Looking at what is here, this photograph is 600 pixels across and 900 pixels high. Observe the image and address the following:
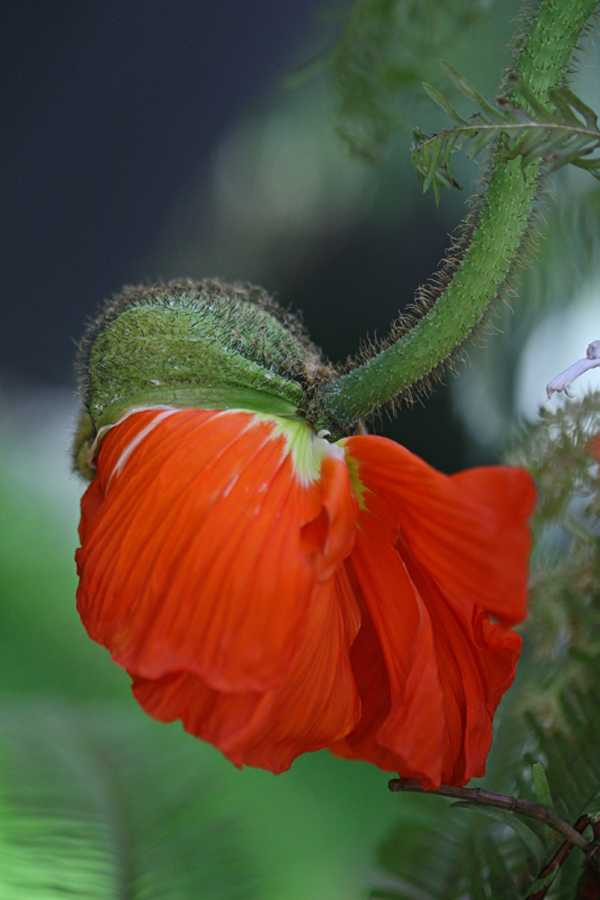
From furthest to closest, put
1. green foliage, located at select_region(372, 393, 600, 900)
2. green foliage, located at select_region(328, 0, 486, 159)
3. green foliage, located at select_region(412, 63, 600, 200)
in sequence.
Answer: green foliage, located at select_region(328, 0, 486, 159)
green foliage, located at select_region(372, 393, 600, 900)
green foliage, located at select_region(412, 63, 600, 200)

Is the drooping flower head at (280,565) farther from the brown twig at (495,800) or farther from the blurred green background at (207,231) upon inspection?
the blurred green background at (207,231)

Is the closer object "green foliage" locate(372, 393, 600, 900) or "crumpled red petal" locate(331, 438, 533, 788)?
"crumpled red petal" locate(331, 438, 533, 788)

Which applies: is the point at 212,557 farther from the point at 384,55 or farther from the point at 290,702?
the point at 384,55

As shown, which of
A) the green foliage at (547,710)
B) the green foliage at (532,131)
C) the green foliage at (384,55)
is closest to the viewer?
the green foliage at (532,131)

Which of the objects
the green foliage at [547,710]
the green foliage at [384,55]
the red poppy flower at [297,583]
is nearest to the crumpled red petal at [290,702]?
the red poppy flower at [297,583]

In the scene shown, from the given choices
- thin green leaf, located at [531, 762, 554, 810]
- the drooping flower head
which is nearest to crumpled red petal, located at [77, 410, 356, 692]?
the drooping flower head

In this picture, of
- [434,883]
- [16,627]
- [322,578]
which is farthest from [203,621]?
[16,627]

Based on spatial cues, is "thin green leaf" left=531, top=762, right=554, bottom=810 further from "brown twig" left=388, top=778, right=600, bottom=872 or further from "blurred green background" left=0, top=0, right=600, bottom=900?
"blurred green background" left=0, top=0, right=600, bottom=900
